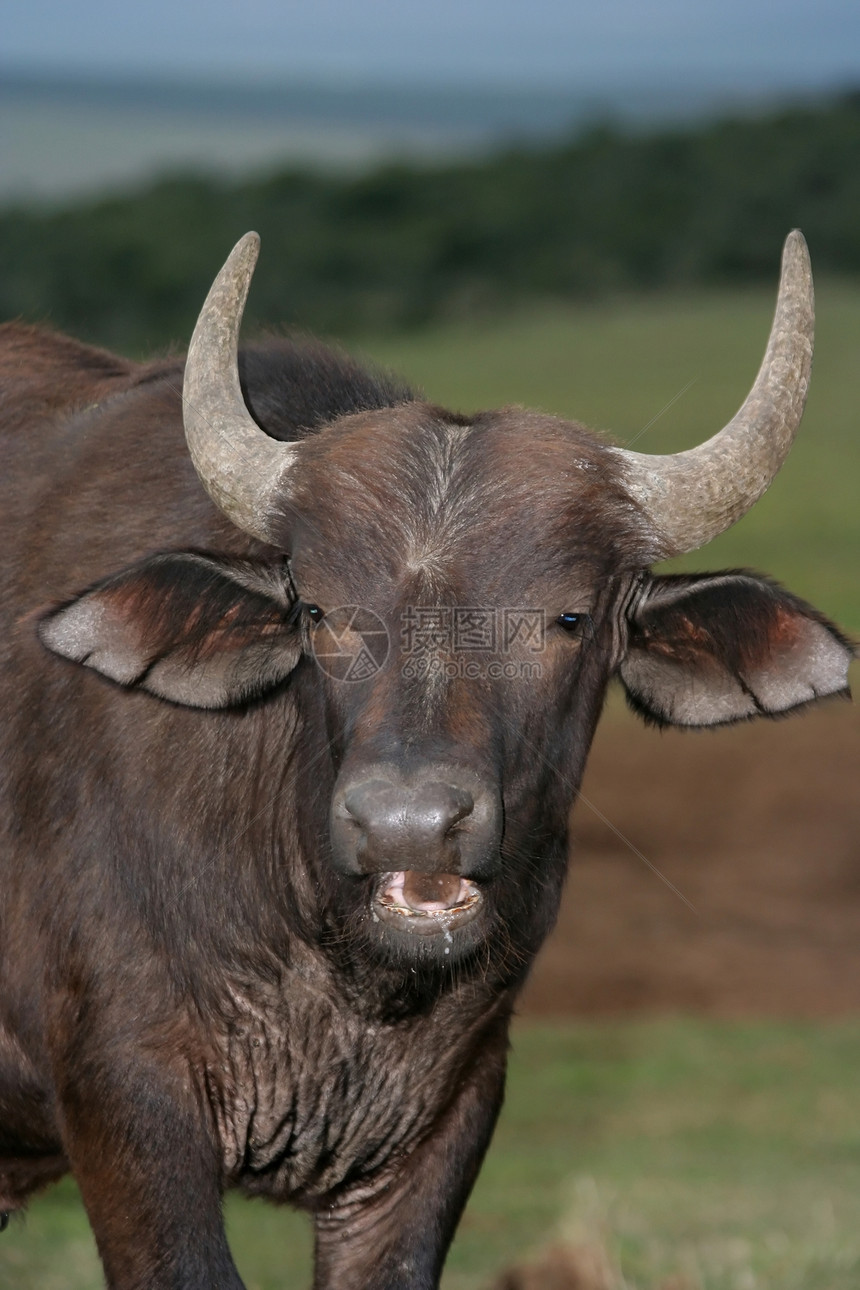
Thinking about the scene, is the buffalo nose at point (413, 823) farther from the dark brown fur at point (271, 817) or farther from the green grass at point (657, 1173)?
the green grass at point (657, 1173)

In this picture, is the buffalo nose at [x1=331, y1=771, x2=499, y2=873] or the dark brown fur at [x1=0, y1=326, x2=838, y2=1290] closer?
the buffalo nose at [x1=331, y1=771, x2=499, y2=873]

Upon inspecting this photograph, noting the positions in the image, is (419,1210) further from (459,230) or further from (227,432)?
(459,230)

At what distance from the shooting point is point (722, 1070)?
10.6m

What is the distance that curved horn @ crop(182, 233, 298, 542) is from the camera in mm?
4051

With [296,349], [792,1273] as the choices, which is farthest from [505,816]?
[792,1273]

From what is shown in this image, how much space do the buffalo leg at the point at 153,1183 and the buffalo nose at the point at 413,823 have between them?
0.98 metres

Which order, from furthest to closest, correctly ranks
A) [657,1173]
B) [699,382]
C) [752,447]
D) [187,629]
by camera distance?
[699,382] < [657,1173] < [187,629] < [752,447]

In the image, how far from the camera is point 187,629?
13.7ft

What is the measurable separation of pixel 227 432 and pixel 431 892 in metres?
1.22

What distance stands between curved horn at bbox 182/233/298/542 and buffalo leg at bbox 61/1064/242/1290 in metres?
1.38

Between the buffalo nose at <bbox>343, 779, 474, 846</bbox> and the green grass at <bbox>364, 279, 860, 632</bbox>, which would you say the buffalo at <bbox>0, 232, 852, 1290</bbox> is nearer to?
the buffalo nose at <bbox>343, 779, 474, 846</bbox>

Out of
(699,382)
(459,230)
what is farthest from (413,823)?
(459,230)

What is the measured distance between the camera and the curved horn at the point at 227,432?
4.05m

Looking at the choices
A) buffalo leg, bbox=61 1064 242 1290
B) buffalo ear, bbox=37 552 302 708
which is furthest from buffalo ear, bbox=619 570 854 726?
buffalo leg, bbox=61 1064 242 1290
